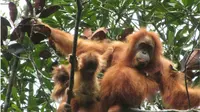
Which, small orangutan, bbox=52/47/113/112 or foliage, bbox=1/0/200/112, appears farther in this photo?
foliage, bbox=1/0/200/112

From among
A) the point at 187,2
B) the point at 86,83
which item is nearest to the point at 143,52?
the point at 86,83

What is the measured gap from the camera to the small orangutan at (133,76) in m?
3.78

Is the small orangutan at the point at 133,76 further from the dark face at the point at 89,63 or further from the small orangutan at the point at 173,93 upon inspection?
the dark face at the point at 89,63

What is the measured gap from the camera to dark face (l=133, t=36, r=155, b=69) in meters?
3.97

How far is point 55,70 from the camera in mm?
4020

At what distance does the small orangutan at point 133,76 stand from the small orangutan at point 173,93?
12cm

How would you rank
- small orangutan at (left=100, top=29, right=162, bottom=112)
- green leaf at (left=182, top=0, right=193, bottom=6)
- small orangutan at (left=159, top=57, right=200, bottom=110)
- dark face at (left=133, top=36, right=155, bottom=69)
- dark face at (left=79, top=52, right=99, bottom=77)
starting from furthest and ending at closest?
1. green leaf at (left=182, top=0, right=193, bottom=6)
2. small orangutan at (left=159, top=57, right=200, bottom=110)
3. dark face at (left=133, top=36, right=155, bottom=69)
4. small orangutan at (left=100, top=29, right=162, bottom=112)
5. dark face at (left=79, top=52, right=99, bottom=77)

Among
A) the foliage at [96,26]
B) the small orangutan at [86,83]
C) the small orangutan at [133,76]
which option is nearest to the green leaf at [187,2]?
the foliage at [96,26]

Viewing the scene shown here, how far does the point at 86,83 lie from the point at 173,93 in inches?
36.8

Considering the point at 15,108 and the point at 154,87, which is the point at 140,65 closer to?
the point at 154,87

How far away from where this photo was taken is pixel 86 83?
3787 mm

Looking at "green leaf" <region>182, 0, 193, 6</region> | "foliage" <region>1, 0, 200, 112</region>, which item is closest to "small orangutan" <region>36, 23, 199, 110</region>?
"foliage" <region>1, 0, 200, 112</region>

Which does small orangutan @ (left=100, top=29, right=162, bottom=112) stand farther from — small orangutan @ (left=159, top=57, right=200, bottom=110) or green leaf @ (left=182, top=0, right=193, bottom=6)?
green leaf @ (left=182, top=0, right=193, bottom=6)

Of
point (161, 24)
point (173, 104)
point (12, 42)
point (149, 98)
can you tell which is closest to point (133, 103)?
point (149, 98)
